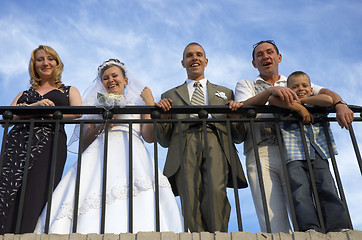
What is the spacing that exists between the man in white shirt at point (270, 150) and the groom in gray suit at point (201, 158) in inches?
6.1

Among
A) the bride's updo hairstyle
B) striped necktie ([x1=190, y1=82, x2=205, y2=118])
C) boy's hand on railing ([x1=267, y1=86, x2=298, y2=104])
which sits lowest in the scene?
boy's hand on railing ([x1=267, y1=86, x2=298, y2=104])

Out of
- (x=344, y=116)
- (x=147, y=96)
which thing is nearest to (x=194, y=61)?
(x=147, y=96)

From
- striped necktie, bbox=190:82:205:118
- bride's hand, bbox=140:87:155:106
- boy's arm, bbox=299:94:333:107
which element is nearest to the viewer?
boy's arm, bbox=299:94:333:107

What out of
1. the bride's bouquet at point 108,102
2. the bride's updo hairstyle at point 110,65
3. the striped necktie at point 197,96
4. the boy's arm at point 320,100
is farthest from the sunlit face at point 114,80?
the boy's arm at point 320,100

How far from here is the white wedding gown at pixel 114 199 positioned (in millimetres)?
3986

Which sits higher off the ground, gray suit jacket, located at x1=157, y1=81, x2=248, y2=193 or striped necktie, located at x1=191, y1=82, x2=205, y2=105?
Answer: striped necktie, located at x1=191, y1=82, x2=205, y2=105

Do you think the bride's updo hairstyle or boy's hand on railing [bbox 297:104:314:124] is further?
the bride's updo hairstyle

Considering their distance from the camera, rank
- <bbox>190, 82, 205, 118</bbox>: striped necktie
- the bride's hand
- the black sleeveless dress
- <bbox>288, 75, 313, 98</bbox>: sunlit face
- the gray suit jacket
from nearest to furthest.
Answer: the black sleeveless dress, the gray suit jacket, <bbox>288, 75, 313, 98</bbox>: sunlit face, <bbox>190, 82, 205, 118</bbox>: striped necktie, the bride's hand

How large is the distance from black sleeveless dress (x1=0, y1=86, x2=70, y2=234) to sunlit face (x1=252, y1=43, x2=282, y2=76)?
7.08 ft

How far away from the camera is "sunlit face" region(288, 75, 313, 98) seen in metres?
4.58

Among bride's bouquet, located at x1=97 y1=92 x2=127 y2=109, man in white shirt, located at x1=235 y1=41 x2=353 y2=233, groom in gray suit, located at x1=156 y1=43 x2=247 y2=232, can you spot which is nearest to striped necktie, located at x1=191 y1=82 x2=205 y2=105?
groom in gray suit, located at x1=156 y1=43 x2=247 y2=232

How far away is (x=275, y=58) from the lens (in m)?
5.20

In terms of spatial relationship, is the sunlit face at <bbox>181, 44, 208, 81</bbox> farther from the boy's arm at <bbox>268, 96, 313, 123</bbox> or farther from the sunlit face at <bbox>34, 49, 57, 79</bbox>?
the sunlit face at <bbox>34, 49, 57, 79</bbox>

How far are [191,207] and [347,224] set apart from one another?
1.28 meters
